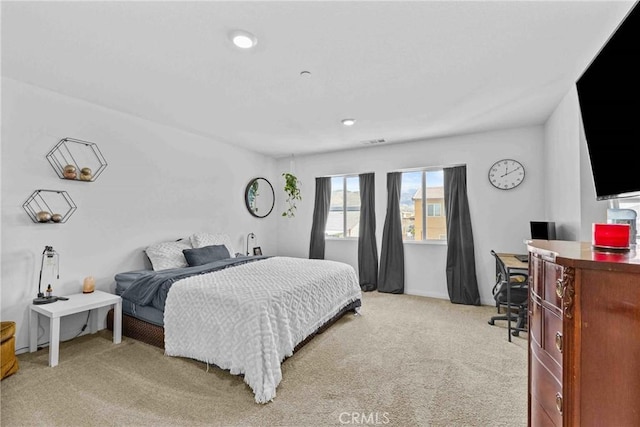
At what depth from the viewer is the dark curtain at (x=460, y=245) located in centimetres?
429

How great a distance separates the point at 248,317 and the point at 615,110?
2434 mm

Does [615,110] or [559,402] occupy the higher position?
[615,110]

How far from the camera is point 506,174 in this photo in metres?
4.16

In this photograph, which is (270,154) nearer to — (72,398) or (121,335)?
(121,335)

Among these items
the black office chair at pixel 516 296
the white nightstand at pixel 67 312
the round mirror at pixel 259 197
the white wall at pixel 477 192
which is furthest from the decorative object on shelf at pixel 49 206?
the black office chair at pixel 516 296

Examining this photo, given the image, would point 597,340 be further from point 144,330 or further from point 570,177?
point 144,330

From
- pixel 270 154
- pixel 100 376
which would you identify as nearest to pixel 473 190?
pixel 270 154

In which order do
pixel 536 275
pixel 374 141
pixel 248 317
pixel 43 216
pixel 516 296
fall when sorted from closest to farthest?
1. pixel 536 275
2. pixel 248 317
3. pixel 43 216
4. pixel 516 296
5. pixel 374 141

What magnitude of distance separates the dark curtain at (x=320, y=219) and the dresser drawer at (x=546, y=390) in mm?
4258

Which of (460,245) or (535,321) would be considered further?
(460,245)

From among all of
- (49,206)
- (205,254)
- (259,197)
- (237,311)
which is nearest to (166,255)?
(205,254)

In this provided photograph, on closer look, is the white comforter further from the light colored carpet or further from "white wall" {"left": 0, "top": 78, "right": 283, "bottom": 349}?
A: "white wall" {"left": 0, "top": 78, "right": 283, "bottom": 349}

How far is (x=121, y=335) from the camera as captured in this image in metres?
3.03

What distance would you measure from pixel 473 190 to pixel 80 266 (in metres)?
5.02
